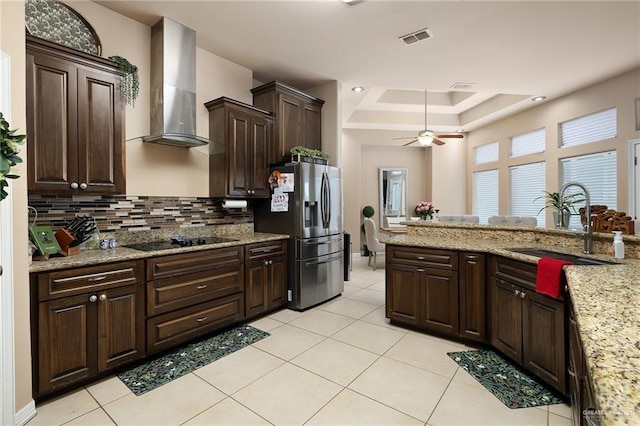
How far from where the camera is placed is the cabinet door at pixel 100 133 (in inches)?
90.3

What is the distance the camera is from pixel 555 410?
190 centimetres

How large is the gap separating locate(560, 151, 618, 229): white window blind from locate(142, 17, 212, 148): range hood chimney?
519 centimetres

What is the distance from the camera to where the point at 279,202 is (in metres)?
3.77

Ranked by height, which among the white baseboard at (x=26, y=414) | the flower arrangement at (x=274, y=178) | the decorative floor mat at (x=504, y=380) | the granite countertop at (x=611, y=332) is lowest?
the decorative floor mat at (x=504, y=380)

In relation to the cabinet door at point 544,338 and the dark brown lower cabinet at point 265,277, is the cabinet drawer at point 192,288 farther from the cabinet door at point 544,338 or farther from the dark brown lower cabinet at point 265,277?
the cabinet door at point 544,338

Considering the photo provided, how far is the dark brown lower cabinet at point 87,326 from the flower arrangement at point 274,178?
1.79m

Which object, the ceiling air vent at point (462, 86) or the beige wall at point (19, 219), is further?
the ceiling air vent at point (462, 86)

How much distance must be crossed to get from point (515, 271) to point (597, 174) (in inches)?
152

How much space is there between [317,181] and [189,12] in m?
2.09

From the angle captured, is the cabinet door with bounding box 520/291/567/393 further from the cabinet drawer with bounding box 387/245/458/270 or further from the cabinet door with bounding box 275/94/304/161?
the cabinet door with bounding box 275/94/304/161

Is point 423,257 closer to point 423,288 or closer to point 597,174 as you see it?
point 423,288

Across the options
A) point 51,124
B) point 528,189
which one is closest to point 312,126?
point 51,124

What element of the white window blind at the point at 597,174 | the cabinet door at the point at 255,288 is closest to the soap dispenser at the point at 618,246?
the white window blind at the point at 597,174

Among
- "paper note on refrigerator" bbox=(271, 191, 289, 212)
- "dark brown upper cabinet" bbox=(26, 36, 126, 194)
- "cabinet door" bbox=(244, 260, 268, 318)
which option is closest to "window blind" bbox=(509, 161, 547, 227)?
"paper note on refrigerator" bbox=(271, 191, 289, 212)
